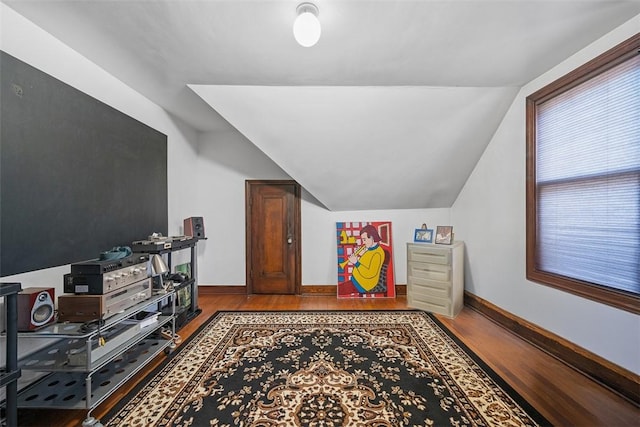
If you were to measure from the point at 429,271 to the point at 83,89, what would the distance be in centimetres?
404

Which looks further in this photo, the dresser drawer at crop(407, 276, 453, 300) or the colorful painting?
the colorful painting

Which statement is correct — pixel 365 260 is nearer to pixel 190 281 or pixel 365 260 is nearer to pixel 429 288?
pixel 429 288

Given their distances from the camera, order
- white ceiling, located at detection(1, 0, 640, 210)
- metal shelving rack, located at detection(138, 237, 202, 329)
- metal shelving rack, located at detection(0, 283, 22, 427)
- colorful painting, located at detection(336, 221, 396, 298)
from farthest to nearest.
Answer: colorful painting, located at detection(336, 221, 396, 298) → metal shelving rack, located at detection(138, 237, 202, 329) → white ceiling, located at detection(1, 0, 640, 210) → metal shelving rack, located at detection(0, 283, 22, 427)

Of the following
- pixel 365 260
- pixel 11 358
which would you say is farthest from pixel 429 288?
pixel 11 358

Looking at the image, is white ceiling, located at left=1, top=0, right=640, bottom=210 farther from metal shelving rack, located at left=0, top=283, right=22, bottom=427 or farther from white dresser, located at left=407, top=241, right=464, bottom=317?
metal shelving rack, located at left=0, top=283, right=22, bottom=427

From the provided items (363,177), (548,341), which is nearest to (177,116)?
(363,177)

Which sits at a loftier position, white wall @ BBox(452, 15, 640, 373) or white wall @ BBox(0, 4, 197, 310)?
white wall @ BBox(0, 4, 197, 310)

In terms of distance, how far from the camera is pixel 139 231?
275cm

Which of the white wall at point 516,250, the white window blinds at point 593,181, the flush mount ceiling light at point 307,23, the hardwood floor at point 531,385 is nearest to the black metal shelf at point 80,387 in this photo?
the hardwood floor at point 531,385

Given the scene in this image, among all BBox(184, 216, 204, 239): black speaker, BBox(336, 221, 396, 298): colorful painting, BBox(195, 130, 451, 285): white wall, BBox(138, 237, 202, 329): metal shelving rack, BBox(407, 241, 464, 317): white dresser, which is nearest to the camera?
BBox(138, 237, 202, 329): metal shelving rack

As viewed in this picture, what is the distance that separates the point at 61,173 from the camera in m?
1.92

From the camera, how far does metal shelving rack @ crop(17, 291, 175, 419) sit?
1525 mm

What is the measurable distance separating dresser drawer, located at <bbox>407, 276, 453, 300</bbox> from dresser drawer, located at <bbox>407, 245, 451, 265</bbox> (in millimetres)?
259

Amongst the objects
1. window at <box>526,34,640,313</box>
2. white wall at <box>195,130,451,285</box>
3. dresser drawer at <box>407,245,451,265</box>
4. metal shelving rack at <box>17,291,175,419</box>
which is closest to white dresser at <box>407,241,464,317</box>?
dresser drawer at <box>407,245,451,265</box>
